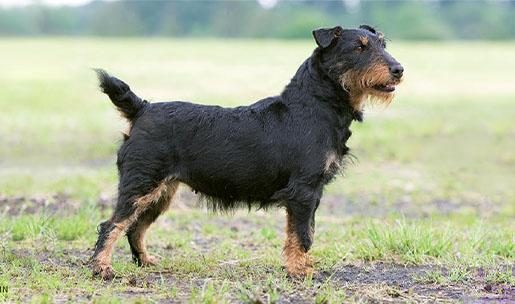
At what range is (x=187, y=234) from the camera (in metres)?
8.78

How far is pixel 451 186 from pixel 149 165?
7.36 meters

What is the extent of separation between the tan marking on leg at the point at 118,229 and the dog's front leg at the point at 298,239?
3.44 feet

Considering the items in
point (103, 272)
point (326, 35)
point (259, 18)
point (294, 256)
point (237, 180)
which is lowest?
point (103, 272)

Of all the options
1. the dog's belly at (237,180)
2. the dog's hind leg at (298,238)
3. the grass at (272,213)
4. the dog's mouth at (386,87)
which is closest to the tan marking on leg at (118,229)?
the grass at (272,213)

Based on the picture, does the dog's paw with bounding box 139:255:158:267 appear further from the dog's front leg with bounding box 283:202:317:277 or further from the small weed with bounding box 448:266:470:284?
the small weed with bounding box 448:266:470:284

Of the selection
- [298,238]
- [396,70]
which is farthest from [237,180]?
[396,70]

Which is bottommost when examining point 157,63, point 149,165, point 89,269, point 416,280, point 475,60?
point 89,269

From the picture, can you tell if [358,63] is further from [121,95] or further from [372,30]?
[121,95]

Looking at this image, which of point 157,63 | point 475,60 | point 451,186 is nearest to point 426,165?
point 451,186

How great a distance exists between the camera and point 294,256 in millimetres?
6562

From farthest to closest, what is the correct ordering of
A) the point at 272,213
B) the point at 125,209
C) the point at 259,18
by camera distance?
the point at 259,18, the point at 272,213, the point at 125,209

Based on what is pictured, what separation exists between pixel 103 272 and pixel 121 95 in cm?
141

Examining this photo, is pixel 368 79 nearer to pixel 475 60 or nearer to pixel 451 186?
pixel 451 186

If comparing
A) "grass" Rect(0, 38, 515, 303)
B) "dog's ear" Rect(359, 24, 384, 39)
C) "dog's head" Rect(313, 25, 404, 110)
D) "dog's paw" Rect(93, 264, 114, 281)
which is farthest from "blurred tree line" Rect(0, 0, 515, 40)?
"dog's paw" Rect(93, 264, 114, 281)
